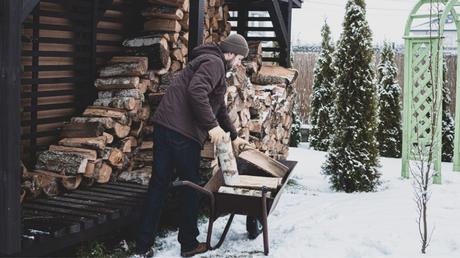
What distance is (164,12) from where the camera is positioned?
18.1 feet

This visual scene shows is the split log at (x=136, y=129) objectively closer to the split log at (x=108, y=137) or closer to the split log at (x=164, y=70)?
the split log at (x=108, y=137)

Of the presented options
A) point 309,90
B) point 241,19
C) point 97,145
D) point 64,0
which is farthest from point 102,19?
point 309,90

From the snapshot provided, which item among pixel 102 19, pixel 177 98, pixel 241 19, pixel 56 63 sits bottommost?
pixel 177 98

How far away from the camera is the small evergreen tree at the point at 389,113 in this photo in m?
12.5

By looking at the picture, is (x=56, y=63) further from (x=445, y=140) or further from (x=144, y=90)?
(x=445, y=140)

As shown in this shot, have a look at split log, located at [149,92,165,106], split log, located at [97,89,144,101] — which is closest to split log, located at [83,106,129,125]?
split log, located at [97,89,144,101]

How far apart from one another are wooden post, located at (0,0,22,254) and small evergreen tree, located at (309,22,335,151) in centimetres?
996

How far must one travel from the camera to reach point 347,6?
834 centimetres

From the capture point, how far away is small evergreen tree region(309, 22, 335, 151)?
13008mm

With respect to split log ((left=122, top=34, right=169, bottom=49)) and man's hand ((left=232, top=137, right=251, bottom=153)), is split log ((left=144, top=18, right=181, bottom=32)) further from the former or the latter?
man's hand ((left=232, top=137, right=251, bottom=153))

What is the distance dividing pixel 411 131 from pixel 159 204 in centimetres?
552

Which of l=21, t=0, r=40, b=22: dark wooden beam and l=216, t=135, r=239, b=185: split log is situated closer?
l=21, t=0, r=40, b=22: dark wooden beam

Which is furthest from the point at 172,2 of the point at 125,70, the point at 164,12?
the point at 125,70

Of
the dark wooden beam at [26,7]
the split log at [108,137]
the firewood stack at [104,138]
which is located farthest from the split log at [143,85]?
the dark wooden beam at [26,7]
